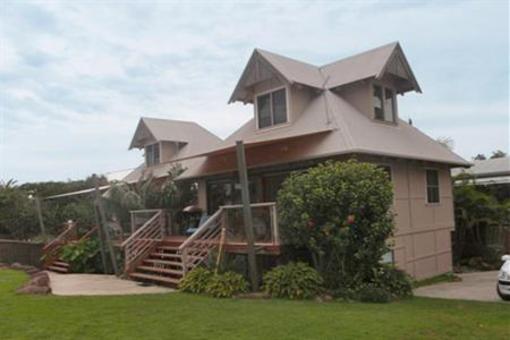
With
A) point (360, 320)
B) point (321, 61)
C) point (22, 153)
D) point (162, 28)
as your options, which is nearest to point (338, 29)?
point (321, 61)

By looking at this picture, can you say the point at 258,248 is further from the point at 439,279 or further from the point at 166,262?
the point at 439,279

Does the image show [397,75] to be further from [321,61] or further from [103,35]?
[103,35]

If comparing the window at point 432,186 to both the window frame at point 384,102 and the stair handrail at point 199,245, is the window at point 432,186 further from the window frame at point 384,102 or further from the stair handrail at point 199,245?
the stair handrail at point 199,245

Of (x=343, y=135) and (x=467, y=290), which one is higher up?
(x=343, y=135)

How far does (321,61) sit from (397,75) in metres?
4.14

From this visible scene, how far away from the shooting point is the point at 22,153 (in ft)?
86.5

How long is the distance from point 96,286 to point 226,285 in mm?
4582

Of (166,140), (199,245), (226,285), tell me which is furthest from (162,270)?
(166,140)

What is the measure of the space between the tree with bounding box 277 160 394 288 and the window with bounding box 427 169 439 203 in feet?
18.4

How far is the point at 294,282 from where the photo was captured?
10.5 metres

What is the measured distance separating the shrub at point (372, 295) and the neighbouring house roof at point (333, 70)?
716cm

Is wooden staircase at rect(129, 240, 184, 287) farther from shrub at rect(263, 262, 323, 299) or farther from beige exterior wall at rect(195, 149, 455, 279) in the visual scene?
beige exterior wall at rect(195, 149, 455, 279)

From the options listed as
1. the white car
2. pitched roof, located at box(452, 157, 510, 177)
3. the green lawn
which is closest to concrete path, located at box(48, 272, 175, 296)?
the green lawn

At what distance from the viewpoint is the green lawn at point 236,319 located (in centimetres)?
693
